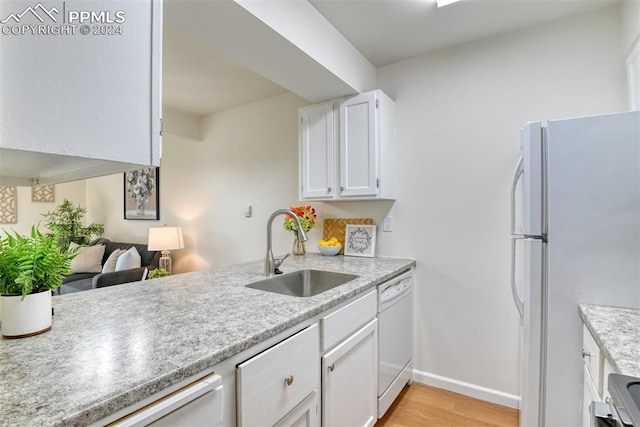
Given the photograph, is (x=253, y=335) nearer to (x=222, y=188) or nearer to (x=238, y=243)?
(x=238, y=243)

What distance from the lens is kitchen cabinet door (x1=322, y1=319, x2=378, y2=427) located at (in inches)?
49.6

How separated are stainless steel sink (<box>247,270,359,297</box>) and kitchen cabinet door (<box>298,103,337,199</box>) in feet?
2.24

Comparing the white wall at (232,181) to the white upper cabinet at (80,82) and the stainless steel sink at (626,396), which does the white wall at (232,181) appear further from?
the stainless steel sink at (626,396)

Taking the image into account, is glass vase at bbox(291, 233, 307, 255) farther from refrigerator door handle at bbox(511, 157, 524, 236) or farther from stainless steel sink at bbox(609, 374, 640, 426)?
stainless steel sink at bbox(609, 374, 640, 426)

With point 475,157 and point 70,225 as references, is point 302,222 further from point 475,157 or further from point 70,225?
point 70,225

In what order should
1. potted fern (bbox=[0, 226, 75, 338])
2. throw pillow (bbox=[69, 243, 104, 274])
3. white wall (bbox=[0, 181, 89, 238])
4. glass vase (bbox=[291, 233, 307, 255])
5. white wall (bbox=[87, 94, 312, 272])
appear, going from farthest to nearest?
white wall (bbox=[0, 181, 89, 238])
throw pillow (bbox=[69, 243, 104, 274])
white wall (bbox=[87, 94, 312, 272])
glass vase (bbox=[291, 233, 307, 255])
potted fern (bbox=[0, 226, 75, 338])

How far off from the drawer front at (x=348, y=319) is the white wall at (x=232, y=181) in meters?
1.49

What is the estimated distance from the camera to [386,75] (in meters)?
2.48

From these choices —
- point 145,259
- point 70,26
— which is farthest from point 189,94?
point 70,26

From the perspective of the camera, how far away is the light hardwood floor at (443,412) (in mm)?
1838

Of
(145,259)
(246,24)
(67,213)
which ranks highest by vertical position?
(246,24)

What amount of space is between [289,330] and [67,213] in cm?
529

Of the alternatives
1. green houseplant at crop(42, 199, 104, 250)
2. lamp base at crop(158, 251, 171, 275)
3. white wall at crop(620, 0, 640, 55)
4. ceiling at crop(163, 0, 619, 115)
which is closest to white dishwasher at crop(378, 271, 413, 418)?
ceiling at crop(163, 0, 619, 115)

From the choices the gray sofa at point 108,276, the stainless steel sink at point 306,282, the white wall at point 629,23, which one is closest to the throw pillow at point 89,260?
the gray sofa at point 108,276
